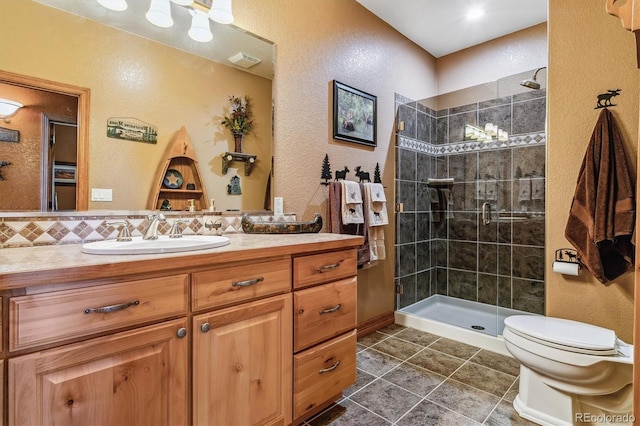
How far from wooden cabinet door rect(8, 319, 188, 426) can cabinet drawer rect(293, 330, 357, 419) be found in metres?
0.50

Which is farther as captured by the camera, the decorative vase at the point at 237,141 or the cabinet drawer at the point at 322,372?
the decorative vase at the point at 237,141

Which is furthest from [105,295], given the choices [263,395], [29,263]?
[263,395]

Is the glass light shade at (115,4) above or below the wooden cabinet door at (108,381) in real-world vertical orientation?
above

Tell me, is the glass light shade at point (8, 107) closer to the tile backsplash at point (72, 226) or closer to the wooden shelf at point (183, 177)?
the tile backsplash at point (72, 226)

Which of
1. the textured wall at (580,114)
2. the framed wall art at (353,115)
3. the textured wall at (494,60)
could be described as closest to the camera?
the textured wall at (580,114)

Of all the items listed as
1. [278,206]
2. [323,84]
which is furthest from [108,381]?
[323,84]

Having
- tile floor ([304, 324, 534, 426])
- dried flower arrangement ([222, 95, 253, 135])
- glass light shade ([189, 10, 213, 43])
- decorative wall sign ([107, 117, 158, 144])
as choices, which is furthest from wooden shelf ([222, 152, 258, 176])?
tile floor ([304, 324, 534, 426])

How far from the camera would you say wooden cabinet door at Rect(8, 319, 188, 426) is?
796 millimetres

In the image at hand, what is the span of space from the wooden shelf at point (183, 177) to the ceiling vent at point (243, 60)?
21.3 inches

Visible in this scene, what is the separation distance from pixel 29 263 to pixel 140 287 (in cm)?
28

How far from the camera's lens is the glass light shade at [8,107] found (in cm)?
118

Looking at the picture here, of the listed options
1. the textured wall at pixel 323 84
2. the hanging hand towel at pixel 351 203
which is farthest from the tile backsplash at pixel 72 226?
the hanging hand towel at pixel 351 203

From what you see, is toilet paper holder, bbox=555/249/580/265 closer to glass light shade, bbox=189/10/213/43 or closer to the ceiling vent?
the ceiling vent

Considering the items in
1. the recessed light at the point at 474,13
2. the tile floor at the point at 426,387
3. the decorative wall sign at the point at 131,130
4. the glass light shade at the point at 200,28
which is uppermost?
the recessed light at the point at 474,13
